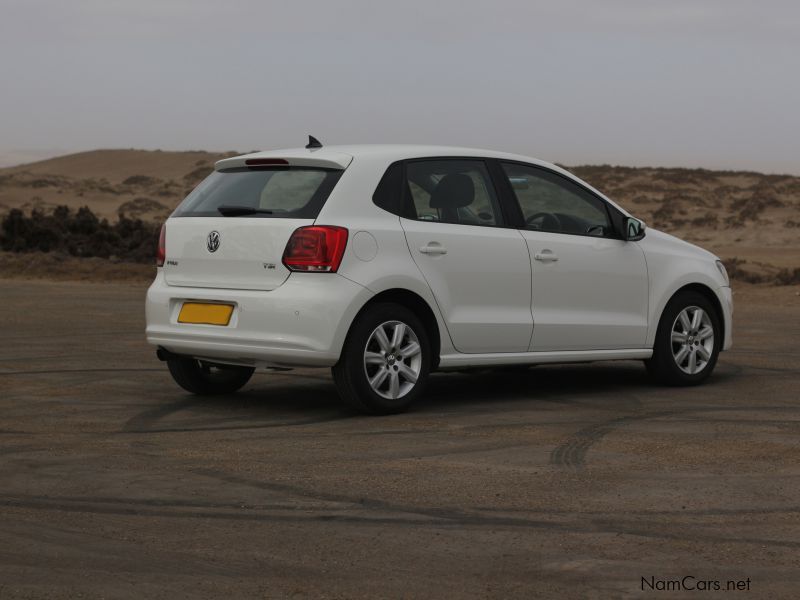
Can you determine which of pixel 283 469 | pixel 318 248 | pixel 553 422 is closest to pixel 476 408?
pixel 553 422

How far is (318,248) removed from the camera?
8891 millimetres

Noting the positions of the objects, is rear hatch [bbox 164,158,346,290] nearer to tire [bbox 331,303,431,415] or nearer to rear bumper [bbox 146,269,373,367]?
rear bumper [bbox 146,269,373,367]

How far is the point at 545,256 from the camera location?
10.2 meters

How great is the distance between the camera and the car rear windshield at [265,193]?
30.1 feet

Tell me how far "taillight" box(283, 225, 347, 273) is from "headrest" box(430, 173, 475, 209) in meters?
1.01

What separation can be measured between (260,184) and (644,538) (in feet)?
15.0

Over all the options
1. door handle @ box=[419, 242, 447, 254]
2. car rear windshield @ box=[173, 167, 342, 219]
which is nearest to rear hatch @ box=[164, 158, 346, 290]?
car rear windshield @ box=[173, 167, 342, 219]

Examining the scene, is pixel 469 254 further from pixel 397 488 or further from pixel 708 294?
pixel 397 488

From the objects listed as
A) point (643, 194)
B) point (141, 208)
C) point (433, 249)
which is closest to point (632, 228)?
point (433, 249)

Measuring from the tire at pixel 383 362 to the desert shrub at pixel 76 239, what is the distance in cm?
2093

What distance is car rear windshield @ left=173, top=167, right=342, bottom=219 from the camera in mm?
9180

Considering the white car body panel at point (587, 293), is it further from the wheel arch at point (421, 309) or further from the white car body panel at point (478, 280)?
the wheel arch at point (421, 309)

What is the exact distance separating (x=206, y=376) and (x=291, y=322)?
72.3 inches

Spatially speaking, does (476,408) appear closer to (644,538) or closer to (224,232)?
(224,232)
